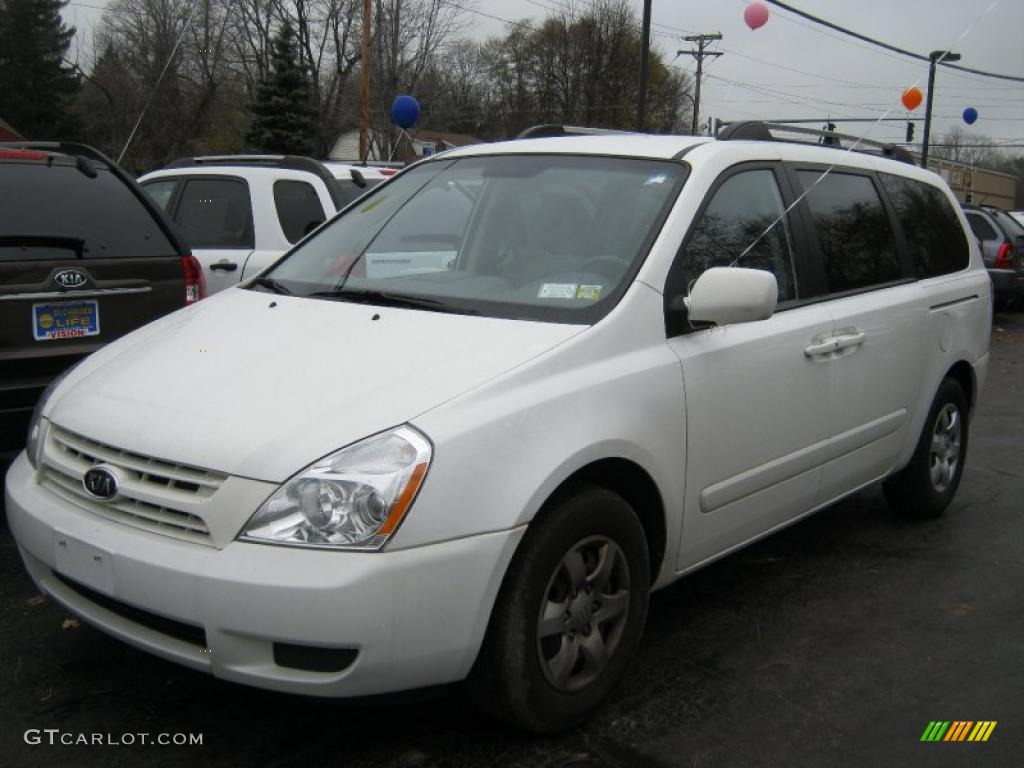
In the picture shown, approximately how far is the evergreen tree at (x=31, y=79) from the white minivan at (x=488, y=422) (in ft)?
163

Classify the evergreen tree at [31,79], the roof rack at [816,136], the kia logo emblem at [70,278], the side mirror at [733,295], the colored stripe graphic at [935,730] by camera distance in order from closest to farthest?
the colored stripe graphic at [935,730], the side mirror at [733,295], the roof rack at [816,136], the kia logo emblem at [70,278], the evergreen tree at [31,79]

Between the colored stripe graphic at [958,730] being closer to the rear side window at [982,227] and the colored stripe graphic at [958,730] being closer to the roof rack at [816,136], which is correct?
the roof rack at [816,136]

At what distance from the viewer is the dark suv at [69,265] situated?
4512 mm

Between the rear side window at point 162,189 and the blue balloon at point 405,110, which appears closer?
the rear side window at point 162,189

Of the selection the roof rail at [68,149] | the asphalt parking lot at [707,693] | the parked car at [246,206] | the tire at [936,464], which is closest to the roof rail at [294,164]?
the parked car at [246,206]

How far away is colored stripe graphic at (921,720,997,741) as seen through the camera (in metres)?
3.12

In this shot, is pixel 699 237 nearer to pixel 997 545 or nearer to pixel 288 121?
pixel 997 545

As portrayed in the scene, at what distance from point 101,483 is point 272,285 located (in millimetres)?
1356

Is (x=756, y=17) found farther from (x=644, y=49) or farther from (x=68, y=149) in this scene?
(x=644, y=49)

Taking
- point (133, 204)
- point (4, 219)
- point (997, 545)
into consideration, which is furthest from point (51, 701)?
point (997, 545)

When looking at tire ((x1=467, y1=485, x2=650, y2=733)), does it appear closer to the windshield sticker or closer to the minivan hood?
the minivan hood

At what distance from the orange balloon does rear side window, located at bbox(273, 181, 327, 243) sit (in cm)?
445

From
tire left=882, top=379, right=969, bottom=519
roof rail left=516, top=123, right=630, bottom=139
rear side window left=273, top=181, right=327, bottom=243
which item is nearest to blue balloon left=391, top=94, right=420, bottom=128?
rear side window left=273, top=181, right=327, bottom=243

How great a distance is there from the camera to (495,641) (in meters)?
2.73
